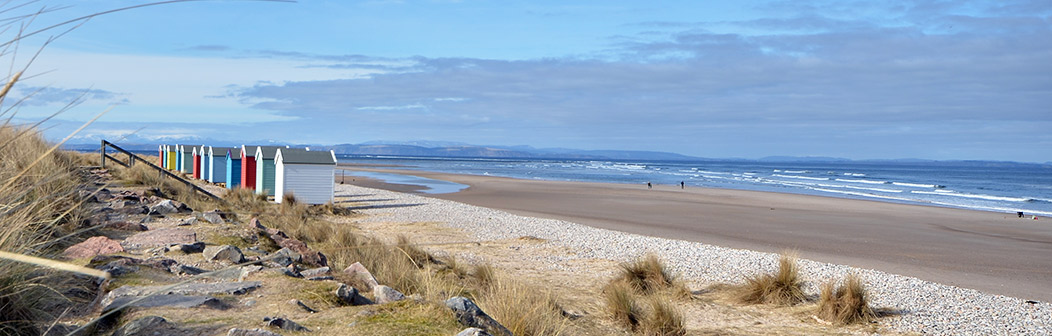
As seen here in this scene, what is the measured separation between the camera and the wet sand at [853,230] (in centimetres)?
1198

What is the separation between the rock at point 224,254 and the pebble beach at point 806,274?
5126 millimetres

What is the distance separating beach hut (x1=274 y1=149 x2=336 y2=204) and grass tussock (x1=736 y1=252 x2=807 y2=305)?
12.9 m

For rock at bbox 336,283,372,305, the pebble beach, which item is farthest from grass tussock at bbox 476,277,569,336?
the pebble beach

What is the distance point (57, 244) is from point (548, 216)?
50.6ft

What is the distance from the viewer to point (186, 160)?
31984 mm

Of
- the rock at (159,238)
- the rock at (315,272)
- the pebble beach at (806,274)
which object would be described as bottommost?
the pebble beach at (806,274)

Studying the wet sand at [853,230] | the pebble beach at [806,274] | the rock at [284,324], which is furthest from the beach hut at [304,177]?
the rock at [284,324]

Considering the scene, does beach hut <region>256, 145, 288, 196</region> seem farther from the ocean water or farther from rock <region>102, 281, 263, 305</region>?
the ocean water

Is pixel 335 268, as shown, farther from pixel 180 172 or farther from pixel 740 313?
pixel 180 172

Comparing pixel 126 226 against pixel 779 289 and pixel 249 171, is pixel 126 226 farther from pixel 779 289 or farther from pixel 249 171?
pixel 249 171

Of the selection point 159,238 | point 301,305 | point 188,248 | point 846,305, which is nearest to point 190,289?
point 301,305

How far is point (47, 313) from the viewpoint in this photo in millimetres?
3457

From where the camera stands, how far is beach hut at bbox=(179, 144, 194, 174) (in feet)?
104

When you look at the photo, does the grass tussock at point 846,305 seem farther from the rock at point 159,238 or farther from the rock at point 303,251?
the rock at point 159,238
